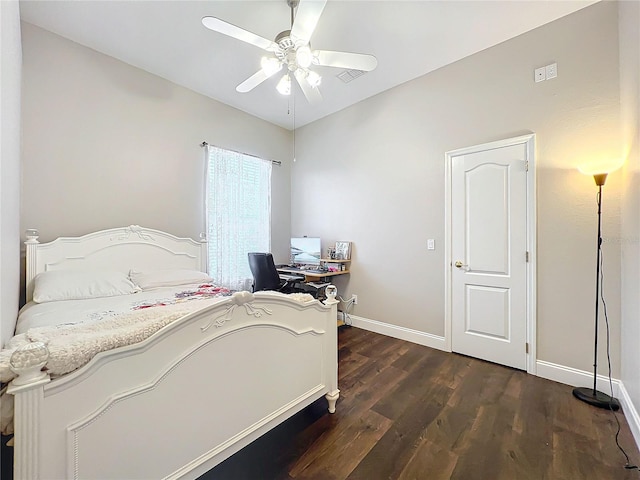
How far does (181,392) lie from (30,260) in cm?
217

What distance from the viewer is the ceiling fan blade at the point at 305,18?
156 centimetres

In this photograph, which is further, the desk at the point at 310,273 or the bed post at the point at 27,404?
the desk at the point at 310,273

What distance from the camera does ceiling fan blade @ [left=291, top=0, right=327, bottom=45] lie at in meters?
1.56

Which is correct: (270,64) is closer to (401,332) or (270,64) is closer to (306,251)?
(306,251)

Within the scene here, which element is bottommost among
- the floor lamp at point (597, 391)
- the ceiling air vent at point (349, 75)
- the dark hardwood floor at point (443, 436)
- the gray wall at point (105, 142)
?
the dark hardwood floor at point (443, 436)

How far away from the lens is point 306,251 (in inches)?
160

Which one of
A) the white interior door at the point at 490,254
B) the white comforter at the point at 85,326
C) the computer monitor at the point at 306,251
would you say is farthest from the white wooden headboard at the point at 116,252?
the white interior door at the point at 490,254

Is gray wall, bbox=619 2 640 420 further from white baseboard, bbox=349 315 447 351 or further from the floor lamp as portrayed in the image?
white baseboard, bbox=349 315 447 351

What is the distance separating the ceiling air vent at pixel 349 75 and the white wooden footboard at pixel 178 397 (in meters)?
2.63

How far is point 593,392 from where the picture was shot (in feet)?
6.62

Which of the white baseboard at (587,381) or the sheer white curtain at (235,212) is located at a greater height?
the sheer white curtain at (235,212)

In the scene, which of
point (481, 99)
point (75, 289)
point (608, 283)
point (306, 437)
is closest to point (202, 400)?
point (306, 437)

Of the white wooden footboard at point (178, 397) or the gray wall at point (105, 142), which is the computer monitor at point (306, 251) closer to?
the gray wall at point (105, 142)

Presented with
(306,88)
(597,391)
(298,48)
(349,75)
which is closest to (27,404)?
(298,48)
